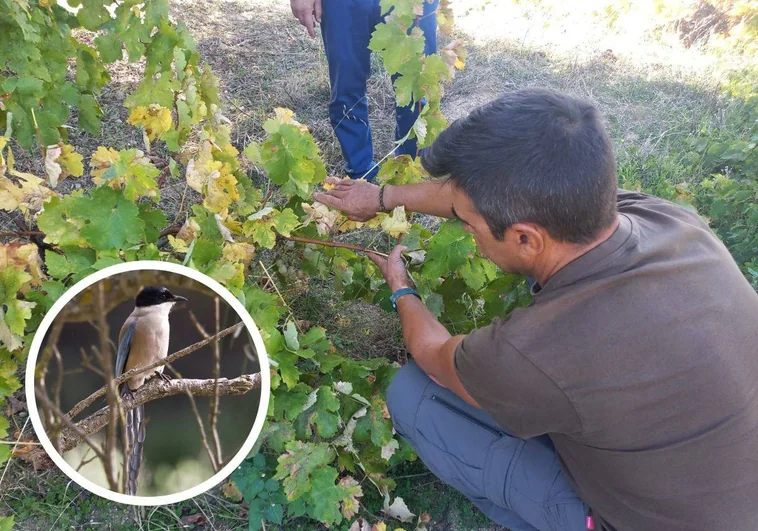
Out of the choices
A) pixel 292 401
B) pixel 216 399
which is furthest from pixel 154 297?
pixel 292 401

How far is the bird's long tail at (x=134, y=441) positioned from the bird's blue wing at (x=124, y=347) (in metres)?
0.04

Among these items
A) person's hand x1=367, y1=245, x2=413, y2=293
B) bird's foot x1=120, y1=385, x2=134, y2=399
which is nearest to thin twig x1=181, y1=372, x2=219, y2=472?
bird's foot x1=120, y1=385, x2=134, y2=399

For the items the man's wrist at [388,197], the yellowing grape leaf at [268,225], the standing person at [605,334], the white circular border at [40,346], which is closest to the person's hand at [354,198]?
the man's wrist at [388,197]

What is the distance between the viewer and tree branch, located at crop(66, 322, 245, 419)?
1.13 meters

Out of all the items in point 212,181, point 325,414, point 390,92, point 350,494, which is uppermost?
point 212,181

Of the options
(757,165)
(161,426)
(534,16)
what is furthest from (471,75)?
(161,426)

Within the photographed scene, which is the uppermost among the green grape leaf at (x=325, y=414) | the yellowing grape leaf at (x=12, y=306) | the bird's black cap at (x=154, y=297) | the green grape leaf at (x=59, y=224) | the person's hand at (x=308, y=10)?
the person's hand at (x=308, y=10)

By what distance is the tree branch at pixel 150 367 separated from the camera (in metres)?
1.13

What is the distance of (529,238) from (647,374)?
43cm

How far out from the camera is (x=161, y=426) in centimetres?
118

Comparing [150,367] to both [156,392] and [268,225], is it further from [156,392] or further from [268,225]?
[268,225]

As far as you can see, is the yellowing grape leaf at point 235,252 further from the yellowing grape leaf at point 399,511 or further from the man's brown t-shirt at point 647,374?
the yellowing grape leaf at point 399,511

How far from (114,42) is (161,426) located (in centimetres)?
142

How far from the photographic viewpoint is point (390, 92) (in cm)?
421
